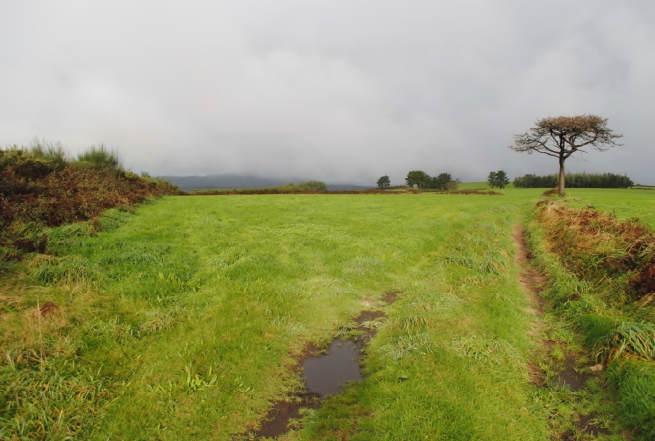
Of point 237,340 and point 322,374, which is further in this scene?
point 237,340

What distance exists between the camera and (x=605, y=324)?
706 centimetres

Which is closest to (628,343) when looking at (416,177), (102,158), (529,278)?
(529,278)

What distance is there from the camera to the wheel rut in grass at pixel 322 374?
501 cm

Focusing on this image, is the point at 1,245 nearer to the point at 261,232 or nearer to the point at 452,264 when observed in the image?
the point at 261,232

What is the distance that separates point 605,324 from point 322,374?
21.3ft

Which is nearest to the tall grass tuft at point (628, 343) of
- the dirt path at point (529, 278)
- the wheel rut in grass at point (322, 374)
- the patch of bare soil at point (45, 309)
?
the dirt path at point (529, 278)

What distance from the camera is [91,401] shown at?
4648mm

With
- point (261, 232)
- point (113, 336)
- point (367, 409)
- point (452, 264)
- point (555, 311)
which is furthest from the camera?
point (261, 232)

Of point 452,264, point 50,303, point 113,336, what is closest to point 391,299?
point 452,264

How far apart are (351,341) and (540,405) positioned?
12.2ft

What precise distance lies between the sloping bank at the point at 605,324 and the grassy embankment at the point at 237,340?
784mm

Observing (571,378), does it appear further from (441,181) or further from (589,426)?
(441,181)

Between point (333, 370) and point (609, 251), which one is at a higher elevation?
point (609, 251)

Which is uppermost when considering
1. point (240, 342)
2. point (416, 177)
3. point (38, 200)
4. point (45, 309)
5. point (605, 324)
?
point (416, 177)
